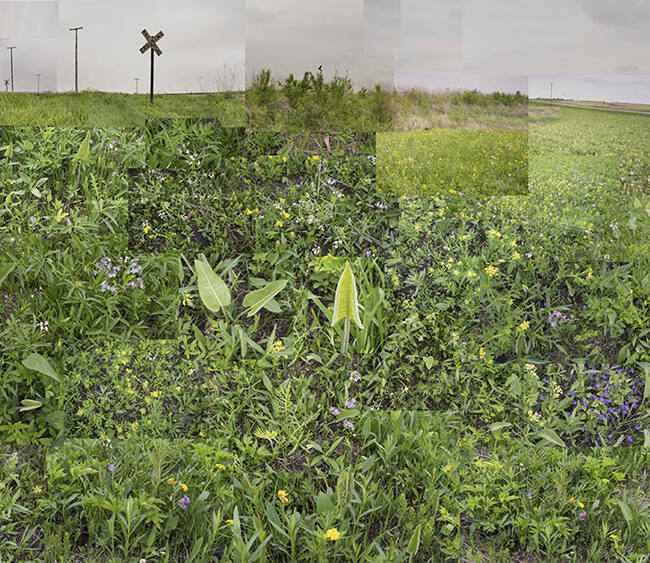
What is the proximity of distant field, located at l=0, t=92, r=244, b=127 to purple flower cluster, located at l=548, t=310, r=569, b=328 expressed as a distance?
9.14 ft

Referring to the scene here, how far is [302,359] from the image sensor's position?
366 cm

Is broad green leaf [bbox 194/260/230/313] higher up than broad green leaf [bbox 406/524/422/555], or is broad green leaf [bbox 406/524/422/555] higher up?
broad green leaf [bbox 194/260/230/313]

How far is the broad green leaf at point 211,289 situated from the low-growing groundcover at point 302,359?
3cm

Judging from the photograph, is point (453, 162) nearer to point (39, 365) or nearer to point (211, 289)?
point (211, 289)

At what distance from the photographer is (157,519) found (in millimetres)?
2961

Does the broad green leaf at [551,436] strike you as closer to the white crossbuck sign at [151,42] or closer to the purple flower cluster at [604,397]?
the purple flower cluster at [604,397]

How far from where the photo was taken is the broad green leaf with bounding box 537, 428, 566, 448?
3.57m

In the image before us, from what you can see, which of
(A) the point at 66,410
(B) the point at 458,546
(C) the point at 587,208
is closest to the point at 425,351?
(B) the point at 458,546

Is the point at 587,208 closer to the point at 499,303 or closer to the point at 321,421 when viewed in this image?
the point at 499,303

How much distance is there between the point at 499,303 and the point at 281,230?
1703 mm

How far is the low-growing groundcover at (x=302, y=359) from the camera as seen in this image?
3146mm

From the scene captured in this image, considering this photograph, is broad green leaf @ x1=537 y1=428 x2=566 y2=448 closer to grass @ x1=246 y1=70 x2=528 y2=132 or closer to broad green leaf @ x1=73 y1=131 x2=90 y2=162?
grass @ x1=246 y1=70 x2=528 y2=132

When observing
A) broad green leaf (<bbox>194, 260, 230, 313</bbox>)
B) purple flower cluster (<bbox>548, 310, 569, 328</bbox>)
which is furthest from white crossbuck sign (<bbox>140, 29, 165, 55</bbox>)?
purple flower cluster (<bbox>548, 310, 569, 328</bbox>)

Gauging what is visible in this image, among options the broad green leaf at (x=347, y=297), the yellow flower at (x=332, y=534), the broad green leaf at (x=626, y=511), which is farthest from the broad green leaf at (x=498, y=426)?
the yellow flower at (x=332, y=534)
